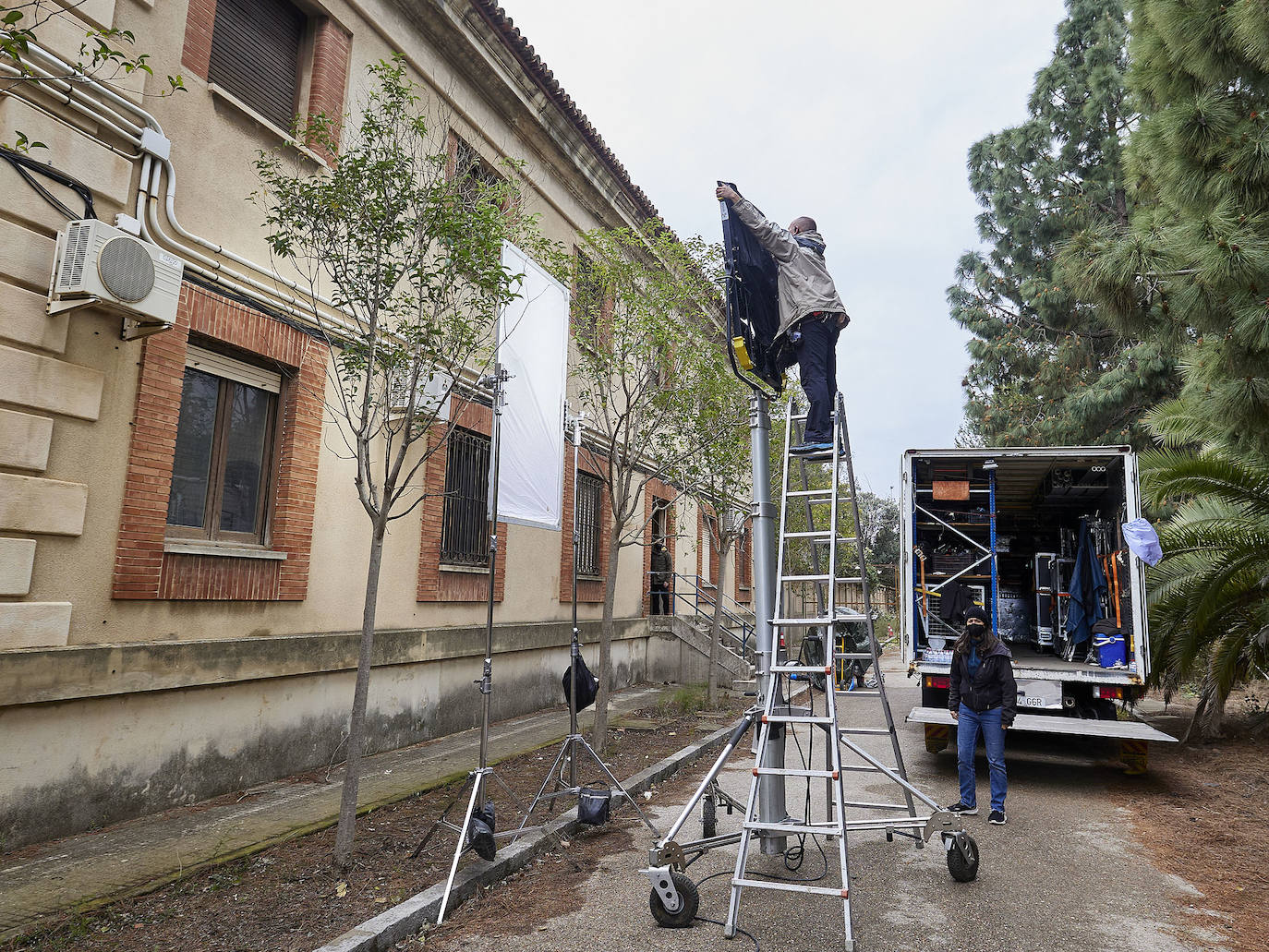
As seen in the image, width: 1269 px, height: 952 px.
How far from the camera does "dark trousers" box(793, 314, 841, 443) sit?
18.2 feet

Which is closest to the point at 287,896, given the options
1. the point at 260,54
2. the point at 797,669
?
the point at 797,669

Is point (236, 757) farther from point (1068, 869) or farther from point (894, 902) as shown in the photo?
point (1068, 869)

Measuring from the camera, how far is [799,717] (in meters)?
4.64

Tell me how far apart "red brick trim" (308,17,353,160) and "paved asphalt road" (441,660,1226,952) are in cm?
731

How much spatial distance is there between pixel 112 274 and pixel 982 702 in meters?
7.38

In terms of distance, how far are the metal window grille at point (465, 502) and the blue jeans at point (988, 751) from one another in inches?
243

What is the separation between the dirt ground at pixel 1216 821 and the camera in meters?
4.88

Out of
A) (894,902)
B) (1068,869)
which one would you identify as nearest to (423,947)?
(894,902)

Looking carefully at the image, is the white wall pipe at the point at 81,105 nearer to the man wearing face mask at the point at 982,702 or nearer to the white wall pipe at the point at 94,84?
the white wall pipe at the point at 94,84

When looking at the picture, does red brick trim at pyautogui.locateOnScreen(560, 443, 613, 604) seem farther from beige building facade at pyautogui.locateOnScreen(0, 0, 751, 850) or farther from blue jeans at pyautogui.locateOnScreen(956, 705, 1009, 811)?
blue jeans at pyautogui.locateOnScreen(956, 705, 1009, 811)

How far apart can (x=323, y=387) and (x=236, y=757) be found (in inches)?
138

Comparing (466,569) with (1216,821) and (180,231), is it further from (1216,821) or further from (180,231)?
(1216,821)

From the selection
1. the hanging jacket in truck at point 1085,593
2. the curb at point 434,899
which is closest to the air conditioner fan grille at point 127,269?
the curb at point 434,899

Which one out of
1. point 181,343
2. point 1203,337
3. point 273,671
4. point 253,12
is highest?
point 253,12
